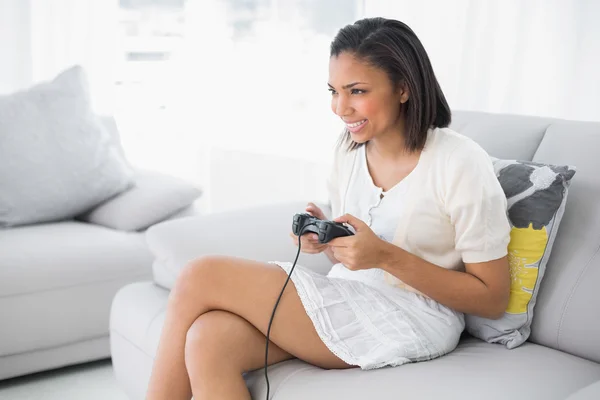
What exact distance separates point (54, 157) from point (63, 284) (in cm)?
56

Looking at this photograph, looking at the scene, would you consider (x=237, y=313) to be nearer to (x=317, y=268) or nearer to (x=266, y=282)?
(x=266, y=282)

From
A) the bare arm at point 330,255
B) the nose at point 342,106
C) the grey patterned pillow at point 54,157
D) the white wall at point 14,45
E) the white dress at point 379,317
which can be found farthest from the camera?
the white wall at point 14,45

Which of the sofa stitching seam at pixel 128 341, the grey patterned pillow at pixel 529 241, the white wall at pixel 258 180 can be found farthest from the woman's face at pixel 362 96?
the white wall at pixel 258 180

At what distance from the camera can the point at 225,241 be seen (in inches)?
80.7

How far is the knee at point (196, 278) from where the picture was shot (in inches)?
63.7

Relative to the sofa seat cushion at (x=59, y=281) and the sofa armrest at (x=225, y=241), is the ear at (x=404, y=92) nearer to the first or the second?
the sofa armrest at (x=225, y=241)

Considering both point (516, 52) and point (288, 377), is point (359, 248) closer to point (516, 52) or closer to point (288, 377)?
point (288, 377)

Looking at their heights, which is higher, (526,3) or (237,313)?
(526,3)

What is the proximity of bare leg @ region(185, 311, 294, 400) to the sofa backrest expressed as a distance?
2.01ft

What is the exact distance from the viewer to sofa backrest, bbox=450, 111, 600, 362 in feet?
5.39

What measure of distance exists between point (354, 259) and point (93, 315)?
1326 millimetres

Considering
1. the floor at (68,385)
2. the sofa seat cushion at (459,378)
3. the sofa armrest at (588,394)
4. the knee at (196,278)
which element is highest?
the knee at (196,278)

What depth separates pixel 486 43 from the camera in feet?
9.45

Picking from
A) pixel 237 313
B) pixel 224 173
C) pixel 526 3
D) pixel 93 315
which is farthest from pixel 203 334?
pixel 224 173
